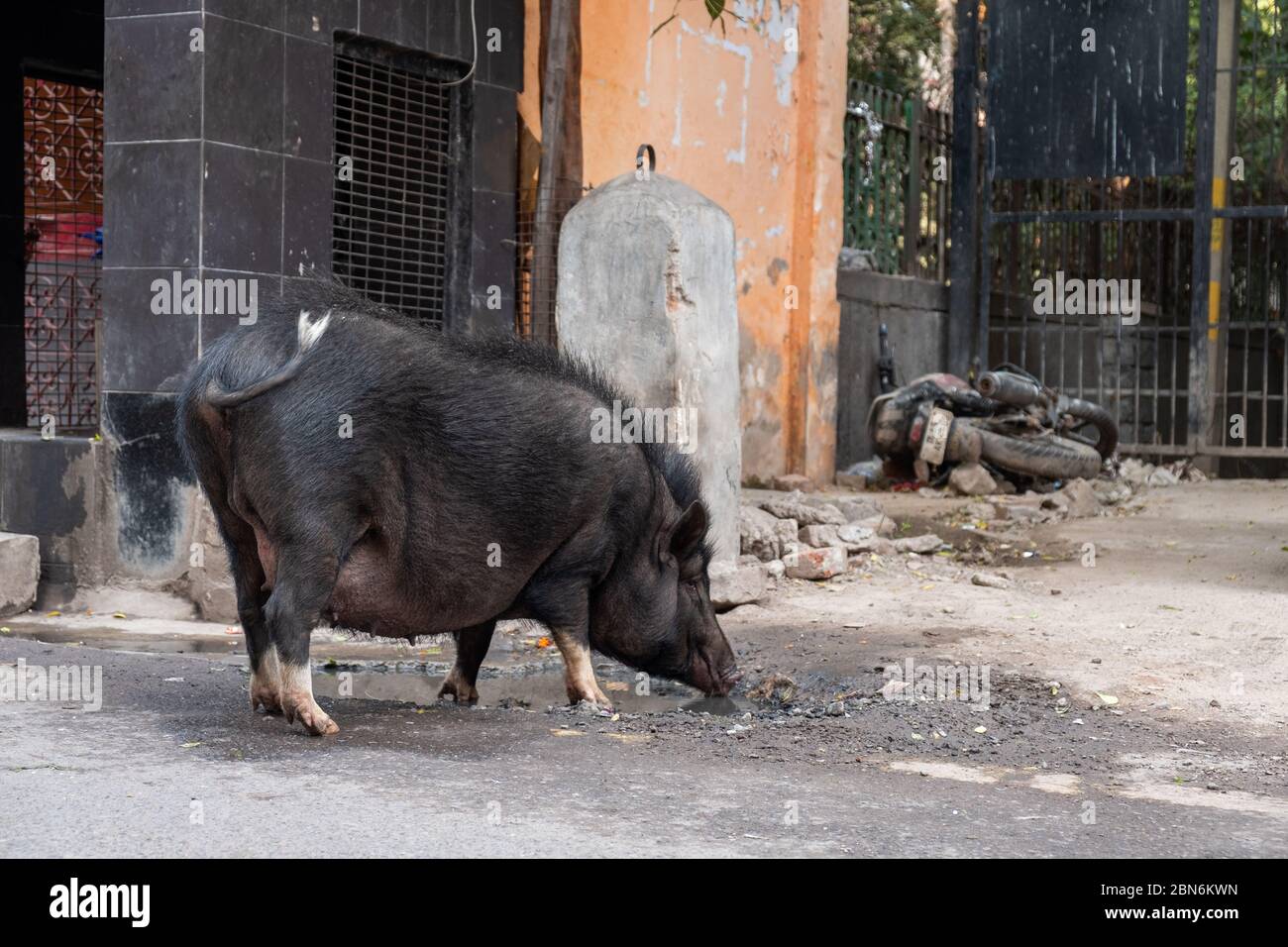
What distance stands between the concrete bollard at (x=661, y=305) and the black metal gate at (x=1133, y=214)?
7413 millimetres

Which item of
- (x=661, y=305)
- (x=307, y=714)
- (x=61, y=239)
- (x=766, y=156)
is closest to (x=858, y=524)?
(x=661, y=305)

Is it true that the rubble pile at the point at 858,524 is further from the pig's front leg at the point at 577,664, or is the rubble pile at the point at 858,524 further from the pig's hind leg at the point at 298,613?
the pig's hind leg at the point at 298,613

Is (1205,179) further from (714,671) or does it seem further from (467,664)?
(467,664)

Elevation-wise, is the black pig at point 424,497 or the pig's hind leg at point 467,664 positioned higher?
the black pig at point 424,497

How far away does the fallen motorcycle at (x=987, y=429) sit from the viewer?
1262cm

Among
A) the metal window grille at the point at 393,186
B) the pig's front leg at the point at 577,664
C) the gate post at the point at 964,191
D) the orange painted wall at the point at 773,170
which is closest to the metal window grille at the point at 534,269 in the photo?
the metal window grille at the point at 393,186

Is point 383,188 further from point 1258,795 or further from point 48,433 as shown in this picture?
point 1258,795

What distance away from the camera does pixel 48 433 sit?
854 cm

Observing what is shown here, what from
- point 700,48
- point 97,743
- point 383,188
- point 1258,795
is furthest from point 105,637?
point 700,48

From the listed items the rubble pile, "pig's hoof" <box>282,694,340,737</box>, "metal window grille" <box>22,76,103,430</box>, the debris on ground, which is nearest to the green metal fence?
the rubble pile

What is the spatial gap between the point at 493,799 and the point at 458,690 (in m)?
1.91

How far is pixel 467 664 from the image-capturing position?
5934 mm

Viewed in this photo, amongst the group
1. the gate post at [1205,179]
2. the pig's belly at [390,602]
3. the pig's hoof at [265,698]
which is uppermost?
the gate post at [1205,179]

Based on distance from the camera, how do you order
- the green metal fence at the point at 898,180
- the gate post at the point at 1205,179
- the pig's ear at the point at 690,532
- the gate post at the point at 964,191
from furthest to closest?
the gate post at the point at 964,191
the green metal fence at the point at 898,180
the gate post at the point at 1205,179
the pig's ear at the point at 690,532
